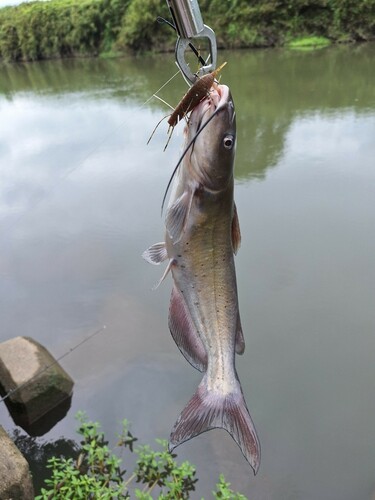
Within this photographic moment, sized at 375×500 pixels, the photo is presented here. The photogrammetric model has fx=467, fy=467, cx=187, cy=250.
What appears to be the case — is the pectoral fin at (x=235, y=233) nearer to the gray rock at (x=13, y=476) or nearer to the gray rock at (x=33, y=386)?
the gray rock at (x=13, y=476)

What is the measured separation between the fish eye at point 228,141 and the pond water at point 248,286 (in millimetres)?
2663

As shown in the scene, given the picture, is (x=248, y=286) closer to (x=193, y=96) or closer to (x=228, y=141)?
(x=228, y=141)

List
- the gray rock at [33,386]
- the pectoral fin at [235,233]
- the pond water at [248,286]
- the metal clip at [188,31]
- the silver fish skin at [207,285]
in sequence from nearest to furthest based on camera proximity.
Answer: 1. the metal clip at [188,31]
2. the silver fish skin at [207,285]
3. the pectoral fin at [235,233]
4. the pond water at [248,286]
5. the gray rock at [33,386]

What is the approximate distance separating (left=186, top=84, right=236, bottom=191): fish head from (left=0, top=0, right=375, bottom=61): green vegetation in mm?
21431

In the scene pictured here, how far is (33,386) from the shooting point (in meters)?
3.71

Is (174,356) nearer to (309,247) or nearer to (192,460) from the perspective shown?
(192,460)

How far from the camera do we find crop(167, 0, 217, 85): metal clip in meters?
1.12

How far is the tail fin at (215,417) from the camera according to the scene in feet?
4.53

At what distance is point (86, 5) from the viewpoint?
1150 inches

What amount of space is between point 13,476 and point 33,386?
3.99 ft

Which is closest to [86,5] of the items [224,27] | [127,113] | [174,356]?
[224,27]

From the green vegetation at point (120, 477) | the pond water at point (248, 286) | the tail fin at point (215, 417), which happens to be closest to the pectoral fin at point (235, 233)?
the tail fin at point (215, 417)

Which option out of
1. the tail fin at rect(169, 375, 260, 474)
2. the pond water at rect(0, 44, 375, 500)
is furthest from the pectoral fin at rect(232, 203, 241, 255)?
the pond water at rect(0, 44, 375, 500)

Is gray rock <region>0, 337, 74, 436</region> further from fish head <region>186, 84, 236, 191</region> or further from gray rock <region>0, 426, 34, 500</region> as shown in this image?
fish head <region>186, 84, 236, 191</region>
